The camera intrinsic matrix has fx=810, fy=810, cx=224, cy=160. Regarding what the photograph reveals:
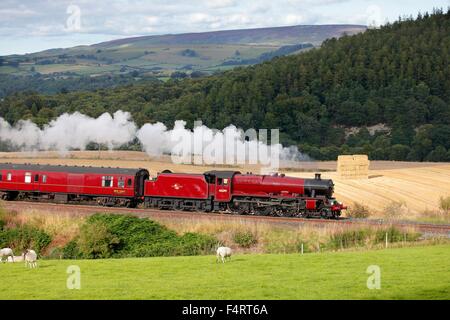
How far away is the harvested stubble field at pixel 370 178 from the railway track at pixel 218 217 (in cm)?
1021

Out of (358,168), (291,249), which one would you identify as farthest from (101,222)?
(358,168)

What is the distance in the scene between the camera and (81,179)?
70750 mm

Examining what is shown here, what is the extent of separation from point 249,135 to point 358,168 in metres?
63.7

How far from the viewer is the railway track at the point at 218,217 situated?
5503 centimetres

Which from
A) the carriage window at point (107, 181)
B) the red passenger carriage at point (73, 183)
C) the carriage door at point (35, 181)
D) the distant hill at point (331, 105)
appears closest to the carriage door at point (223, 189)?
the red passenger carriage at point (73, 183)

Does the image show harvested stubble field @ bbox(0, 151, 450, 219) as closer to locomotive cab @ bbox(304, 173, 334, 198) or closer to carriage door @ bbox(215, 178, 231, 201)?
locomotive cab @ bbox(304, 173, 334, 198)

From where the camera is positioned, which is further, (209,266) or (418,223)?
(418,223)

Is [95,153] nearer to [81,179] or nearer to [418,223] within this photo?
[81,179]

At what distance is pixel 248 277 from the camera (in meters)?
32.8

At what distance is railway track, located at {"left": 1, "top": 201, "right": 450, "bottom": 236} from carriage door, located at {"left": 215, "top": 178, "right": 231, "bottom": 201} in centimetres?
235

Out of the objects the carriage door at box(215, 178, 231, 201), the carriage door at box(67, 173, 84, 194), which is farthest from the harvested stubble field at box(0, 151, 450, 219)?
the carriage door at box(67, 173, 84, 194)

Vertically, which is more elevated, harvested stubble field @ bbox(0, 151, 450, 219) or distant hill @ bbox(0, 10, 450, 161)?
distant hill @ bbox(0, 10, 450, 161)

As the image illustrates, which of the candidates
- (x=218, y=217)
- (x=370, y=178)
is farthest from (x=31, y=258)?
(x=370, y=178)

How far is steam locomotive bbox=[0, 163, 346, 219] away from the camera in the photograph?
210 feet
